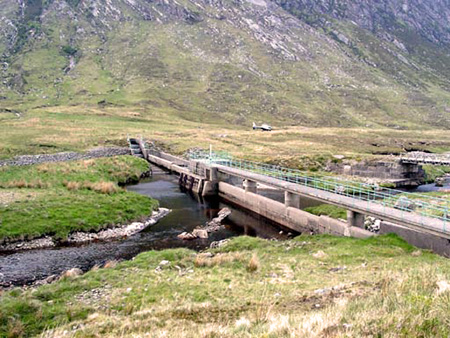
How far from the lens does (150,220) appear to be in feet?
119

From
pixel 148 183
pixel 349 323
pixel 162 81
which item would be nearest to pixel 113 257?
pixel 349 323

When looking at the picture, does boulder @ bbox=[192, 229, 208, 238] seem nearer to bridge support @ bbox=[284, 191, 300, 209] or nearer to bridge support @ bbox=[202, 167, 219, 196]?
bridge support @ bbox=[284, 191, 300, 209]

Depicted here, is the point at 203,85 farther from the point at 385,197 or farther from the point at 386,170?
the point at 385,197

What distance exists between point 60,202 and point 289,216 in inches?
806

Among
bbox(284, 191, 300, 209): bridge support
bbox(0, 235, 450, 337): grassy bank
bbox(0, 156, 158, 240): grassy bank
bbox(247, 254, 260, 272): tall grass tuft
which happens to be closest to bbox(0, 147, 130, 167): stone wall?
bbox(0, 156, 158, 240): grassy bank

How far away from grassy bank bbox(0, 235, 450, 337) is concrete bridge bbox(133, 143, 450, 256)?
145cm

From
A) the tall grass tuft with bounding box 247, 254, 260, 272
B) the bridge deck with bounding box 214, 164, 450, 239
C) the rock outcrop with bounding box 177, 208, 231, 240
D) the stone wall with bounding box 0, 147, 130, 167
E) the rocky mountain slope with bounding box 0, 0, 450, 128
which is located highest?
the rocky mountain slope with bounding box 0, 0, 450, 128

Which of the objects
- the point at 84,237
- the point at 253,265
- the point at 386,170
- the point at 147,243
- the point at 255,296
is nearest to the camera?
the point at 255,296

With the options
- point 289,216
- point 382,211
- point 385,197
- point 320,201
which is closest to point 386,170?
point 320,201

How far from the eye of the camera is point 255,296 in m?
15.5

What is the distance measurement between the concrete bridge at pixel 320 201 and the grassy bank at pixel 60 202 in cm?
1109

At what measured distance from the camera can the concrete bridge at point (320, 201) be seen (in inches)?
917

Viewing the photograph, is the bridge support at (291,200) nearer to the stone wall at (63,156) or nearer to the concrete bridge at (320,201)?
the concrete bridge at (320,201)

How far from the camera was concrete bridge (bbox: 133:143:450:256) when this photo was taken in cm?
2328
